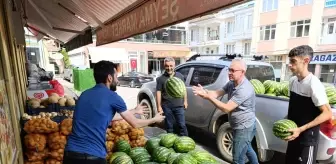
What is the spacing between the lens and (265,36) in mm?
22609

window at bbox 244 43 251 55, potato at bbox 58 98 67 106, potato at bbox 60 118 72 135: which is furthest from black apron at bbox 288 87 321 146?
window at bbox 244 43 251 55

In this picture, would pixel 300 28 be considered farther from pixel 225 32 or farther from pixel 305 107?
pixel 305 107

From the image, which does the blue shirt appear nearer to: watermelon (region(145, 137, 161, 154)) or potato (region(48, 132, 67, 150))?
watermelon (region(145, 137, 161, 154))

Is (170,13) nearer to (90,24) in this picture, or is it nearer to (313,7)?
(90,24)

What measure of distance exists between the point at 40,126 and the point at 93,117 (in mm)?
1772

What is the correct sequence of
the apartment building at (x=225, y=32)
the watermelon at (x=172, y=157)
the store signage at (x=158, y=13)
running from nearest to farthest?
the store signage at (x=158, y=13)
the watermelon at (x=172, y=157)
the apartment building at (x=225, y=32)

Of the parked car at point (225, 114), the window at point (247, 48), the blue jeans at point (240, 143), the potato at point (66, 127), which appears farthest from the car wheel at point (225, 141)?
the window at point (247, 48)

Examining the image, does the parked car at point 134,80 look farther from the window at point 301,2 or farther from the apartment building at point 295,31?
the window at point 301,2

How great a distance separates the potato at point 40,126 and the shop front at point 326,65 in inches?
811

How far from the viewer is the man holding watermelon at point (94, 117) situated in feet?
7.18

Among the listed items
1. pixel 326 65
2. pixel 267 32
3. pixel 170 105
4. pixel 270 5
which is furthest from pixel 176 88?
pixel 270 5

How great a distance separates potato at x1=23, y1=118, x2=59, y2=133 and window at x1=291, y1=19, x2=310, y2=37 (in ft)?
71.4

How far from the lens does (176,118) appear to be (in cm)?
472

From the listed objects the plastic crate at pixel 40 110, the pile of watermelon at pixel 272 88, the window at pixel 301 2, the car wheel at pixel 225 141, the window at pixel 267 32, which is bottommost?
the car wheel at pixel 225 141
